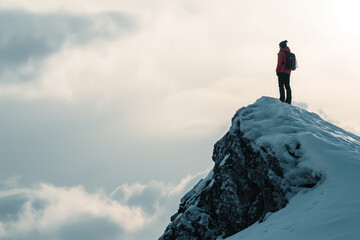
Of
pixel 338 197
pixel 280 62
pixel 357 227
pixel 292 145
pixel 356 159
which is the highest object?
pixel 280 62

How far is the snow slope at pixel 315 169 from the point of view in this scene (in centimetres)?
998

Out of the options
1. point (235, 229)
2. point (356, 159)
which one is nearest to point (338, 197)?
point (356, 159)

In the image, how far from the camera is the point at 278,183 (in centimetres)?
1486

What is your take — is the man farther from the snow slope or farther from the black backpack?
the snow slope

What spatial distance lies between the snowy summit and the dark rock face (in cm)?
3

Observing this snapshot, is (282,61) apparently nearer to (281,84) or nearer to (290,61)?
(290,61)

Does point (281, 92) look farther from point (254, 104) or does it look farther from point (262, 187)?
point (262, 187)

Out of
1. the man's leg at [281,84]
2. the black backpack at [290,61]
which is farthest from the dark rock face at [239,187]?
the black backpack at [290,61]

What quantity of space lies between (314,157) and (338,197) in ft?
8.80

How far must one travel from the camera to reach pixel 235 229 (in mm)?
17406

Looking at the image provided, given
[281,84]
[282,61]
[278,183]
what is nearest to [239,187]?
[278,183]

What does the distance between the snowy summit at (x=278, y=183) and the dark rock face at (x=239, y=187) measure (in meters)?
0.03

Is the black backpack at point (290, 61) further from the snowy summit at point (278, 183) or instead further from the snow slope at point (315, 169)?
the snowy summit at point (278, 183)

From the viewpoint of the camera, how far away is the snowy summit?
10.8m
